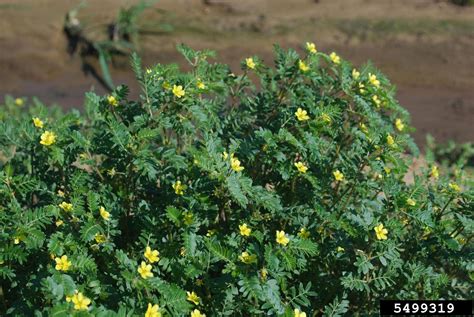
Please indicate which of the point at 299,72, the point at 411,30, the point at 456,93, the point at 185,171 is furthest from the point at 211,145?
the point at 411,30

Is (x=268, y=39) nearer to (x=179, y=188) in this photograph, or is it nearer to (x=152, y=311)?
(x=179, y=188)

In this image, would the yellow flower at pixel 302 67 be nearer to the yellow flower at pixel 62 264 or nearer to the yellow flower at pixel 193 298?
the yellow flower at pixel 193 298

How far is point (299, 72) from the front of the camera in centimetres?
289

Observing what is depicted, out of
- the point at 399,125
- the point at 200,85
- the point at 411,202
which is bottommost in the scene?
the point at 411,202

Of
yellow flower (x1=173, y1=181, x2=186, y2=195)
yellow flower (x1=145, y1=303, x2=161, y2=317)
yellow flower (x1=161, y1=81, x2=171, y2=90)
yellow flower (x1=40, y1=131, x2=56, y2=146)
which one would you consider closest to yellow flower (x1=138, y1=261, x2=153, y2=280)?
yellow flower (x1=145, y1=303, x2=161, y2=317)

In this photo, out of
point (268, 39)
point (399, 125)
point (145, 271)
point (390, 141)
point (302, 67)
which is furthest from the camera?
point (268, 39)

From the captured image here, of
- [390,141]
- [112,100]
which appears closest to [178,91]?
[112,100]

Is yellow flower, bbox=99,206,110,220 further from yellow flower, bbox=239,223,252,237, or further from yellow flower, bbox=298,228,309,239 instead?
yellow flower, bbox=298,228,309,239

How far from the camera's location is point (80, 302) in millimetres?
2020

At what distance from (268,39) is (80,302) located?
16.0 ft

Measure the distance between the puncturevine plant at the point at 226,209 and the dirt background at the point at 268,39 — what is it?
3230 mm

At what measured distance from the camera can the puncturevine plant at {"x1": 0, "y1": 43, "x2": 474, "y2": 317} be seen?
229 centimetres

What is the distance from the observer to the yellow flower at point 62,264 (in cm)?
221

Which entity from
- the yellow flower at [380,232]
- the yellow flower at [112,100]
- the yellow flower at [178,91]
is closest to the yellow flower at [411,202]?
the yellow flower at [380,232]
